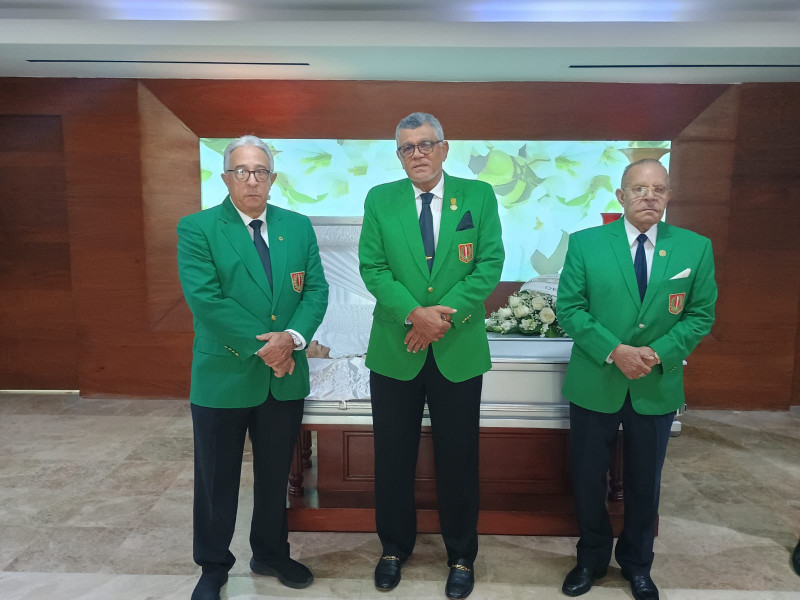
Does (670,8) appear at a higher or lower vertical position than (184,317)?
higher

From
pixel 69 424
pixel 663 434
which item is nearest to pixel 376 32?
pixel 663 434

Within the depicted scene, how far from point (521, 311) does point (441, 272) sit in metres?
1.11

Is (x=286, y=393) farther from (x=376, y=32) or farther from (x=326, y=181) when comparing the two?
(x=326, y=181)

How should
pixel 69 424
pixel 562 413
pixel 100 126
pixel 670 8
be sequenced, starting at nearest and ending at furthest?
pixel 562 413
pixel 670 8
pixel 69 424
pixel 100 126

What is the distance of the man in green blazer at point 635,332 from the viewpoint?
2.00 metres

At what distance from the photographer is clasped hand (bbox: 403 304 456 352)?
195 centimetres

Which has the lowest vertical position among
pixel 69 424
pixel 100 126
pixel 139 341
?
pixel 69 424

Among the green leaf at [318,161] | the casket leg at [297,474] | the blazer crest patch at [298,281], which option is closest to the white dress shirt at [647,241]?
the blazer crest patch at [298,281]

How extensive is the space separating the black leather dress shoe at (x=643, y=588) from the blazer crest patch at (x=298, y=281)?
5.02ft

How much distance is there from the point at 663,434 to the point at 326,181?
323 cm

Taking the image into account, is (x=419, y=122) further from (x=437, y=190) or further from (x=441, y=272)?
(x=441, y=272)

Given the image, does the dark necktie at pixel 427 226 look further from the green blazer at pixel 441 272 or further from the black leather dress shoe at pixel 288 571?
the black leather dress shoe at pixel 288 571

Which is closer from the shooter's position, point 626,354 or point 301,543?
point 626,354

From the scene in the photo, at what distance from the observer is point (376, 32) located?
11.4 feet
